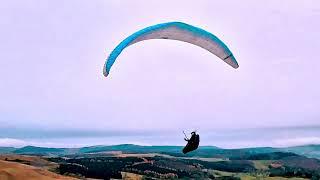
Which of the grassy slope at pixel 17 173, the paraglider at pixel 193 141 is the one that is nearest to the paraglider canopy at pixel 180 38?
the paraglider at pixel 193 141

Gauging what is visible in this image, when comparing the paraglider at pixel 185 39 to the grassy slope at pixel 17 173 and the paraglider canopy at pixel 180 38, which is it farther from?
the grassy slope at pixel 17 173

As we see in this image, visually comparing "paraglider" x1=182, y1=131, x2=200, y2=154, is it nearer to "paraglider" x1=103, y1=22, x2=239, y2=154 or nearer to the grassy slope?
"paraglider" x1=103, y1=22, x2=239, y2=154

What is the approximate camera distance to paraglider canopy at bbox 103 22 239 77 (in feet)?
80.0

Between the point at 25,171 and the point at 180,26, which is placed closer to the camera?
the point at 180,26

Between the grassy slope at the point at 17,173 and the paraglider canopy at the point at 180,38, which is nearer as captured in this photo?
the paraglider canopy at the point at 180,38

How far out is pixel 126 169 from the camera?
596ft

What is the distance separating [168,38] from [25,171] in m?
60.5

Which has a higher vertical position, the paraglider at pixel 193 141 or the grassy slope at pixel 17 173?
the grassy slope at pixel 17 173

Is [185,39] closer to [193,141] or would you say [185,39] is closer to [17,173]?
[193,141]

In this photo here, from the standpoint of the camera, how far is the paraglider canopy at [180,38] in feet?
80.0

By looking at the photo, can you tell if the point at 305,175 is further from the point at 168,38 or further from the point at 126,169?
Result: the point at 168,38

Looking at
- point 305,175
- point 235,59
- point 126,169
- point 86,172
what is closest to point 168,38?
point 235,59

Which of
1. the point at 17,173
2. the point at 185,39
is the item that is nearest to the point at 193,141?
the point at 185,39

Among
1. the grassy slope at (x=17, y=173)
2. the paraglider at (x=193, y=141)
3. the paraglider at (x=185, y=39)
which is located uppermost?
the paraglider at (x=185, y=39)
